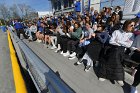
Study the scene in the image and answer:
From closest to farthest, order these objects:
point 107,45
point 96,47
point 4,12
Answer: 1. point 107,45
2. point 96,47
3. point 4,12

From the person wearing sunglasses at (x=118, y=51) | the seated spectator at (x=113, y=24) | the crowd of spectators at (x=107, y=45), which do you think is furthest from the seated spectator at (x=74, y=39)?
the person wearing sunglasses at (x=118, y=51)

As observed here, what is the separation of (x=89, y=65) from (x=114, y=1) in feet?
21.7

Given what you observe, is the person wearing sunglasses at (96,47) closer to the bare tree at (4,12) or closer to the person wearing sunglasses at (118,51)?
the person wearing sunglasses at (118,51)

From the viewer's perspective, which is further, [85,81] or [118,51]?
[85,81]

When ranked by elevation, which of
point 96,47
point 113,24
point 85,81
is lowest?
point 85,81

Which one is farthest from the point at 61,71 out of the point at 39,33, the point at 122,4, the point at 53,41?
the point at 122,4

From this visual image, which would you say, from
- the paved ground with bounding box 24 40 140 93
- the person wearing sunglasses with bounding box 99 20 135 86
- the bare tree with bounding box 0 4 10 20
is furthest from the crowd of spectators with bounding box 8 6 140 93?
the bare tree with bounding box 0 4 10 20

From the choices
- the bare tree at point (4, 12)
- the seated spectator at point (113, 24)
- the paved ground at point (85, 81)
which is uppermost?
the bare tree at point (4, 12)

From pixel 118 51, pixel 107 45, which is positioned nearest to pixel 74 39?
pixel 107 45

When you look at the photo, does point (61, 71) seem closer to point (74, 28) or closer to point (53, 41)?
point (74, 28)

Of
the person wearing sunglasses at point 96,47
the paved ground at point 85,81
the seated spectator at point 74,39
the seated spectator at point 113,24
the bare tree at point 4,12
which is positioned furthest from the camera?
the bare tree at point 4,12

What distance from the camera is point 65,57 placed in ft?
20.0

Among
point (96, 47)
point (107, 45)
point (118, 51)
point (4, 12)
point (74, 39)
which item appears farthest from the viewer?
point (4, 12)

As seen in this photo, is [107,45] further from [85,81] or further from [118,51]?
[85,81]
